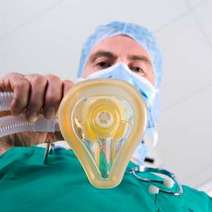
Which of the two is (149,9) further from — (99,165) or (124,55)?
(99,165)

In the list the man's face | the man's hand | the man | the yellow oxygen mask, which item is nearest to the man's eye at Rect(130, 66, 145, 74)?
the man's face

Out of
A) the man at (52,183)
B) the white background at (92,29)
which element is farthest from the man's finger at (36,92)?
the white background at (92,29)

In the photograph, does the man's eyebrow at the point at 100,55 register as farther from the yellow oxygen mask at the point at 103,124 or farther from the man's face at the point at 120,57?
the yellow oxygen mask at the point at 103,124

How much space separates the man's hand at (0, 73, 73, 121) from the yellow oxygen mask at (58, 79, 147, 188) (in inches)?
5.8

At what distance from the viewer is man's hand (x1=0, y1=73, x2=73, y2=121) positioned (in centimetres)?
82

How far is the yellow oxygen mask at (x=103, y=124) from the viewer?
2.21 feet

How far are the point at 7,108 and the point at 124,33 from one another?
806 mm

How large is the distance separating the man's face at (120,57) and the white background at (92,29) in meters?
0.51

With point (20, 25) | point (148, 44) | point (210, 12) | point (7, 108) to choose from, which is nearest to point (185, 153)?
point (210, 12)

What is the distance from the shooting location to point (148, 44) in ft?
5.27

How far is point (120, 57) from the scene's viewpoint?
4.70ft

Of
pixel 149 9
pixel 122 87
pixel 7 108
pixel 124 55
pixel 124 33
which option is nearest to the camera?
pixel 122 87

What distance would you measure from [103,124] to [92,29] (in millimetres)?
1403

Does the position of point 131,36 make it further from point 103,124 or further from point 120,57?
point 103,124
